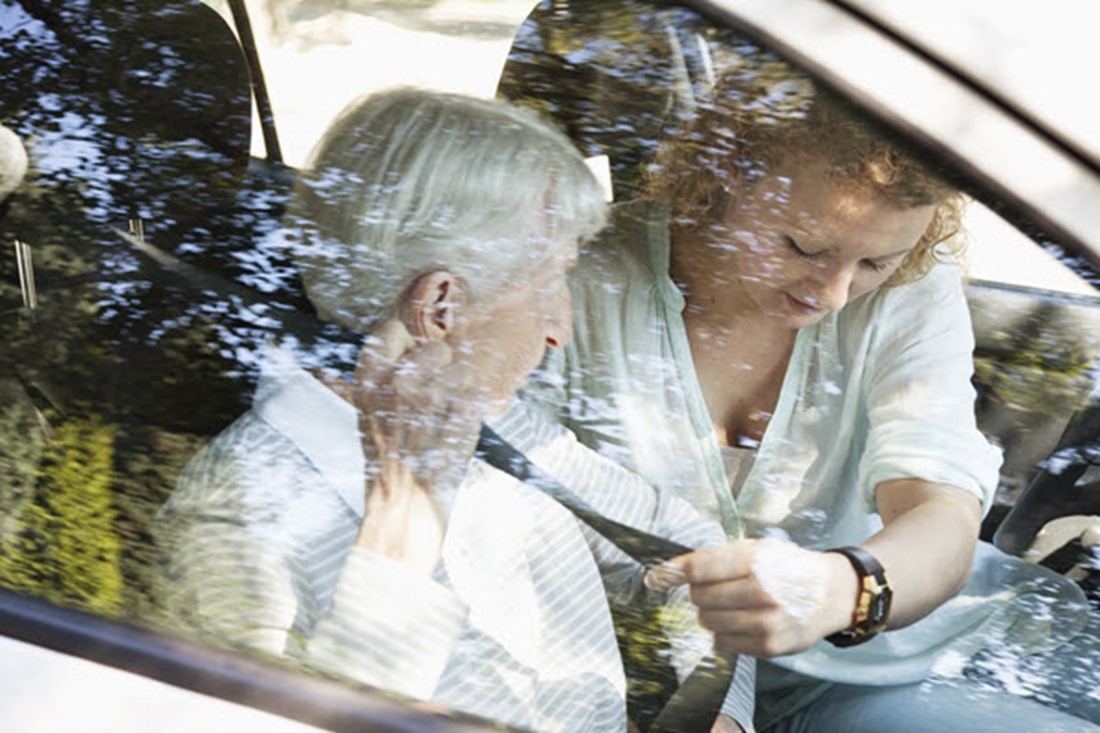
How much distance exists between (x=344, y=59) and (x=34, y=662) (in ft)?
2.39

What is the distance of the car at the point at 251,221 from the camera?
1196 millimetres

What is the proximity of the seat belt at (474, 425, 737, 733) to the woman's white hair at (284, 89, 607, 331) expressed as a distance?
17 cm

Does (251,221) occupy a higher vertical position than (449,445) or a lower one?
higher

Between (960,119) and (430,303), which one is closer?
(960,119)

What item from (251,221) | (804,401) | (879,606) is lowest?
(879,606)

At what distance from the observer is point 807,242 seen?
1.28 m

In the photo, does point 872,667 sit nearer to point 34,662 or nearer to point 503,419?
point 503,419

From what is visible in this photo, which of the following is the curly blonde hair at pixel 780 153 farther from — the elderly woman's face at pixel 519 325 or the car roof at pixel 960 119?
the elderly woman's face at pixel 519 325

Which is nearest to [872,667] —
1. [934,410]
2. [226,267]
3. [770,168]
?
[934,410]

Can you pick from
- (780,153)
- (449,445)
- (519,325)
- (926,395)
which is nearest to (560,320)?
(519,325)

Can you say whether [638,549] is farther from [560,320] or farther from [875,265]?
[875,265]

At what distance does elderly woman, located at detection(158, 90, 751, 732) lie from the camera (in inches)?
52.4

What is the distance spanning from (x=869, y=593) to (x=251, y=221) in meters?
0.76

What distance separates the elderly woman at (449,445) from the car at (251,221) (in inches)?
1.5
